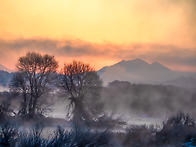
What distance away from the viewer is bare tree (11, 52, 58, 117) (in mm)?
32844

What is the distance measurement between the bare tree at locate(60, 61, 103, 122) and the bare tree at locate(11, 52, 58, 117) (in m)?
3.99

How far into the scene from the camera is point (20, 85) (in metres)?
33.1

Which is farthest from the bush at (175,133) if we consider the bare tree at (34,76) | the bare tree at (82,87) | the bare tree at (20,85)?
the bare tree at (20,85)

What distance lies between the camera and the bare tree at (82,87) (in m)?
29.4

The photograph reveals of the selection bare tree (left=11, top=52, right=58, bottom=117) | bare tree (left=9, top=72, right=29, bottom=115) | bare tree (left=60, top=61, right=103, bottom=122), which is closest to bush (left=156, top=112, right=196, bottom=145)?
bare tree (left=60, top=61, right=103, bottom=122)

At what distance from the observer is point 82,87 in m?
30.0

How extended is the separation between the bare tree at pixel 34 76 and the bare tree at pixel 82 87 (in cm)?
399

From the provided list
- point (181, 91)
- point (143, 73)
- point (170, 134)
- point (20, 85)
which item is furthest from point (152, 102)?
point (143, 73)

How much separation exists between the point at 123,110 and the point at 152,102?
19.2 feet

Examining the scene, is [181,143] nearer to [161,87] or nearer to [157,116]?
[157,116]

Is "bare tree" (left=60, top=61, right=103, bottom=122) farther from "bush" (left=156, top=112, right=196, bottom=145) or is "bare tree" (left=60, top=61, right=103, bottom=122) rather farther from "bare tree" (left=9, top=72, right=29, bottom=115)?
"bush" (left=156, top=112, right=196, bottom=145)

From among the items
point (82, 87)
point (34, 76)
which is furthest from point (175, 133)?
point (34, 76)

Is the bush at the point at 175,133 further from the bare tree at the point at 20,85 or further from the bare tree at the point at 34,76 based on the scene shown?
the bare tree at the point at 20,85

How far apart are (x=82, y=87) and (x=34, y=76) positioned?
26.2 ft
